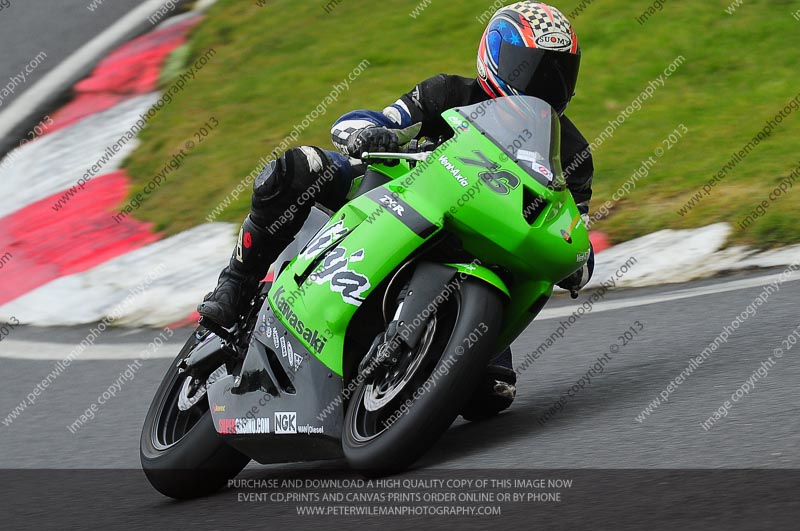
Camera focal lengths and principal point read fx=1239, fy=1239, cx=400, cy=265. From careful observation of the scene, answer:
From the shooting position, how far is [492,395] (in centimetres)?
482

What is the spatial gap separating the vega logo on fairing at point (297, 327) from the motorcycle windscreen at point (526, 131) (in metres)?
0.88

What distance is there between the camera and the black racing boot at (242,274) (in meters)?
4.70

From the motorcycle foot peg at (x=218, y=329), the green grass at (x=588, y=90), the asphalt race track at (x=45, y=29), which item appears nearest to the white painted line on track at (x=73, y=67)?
the asphalt race track at (x=45, y=29)

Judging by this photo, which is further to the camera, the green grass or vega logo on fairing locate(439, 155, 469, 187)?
the green grass

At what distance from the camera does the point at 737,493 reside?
326cm

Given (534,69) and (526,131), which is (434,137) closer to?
(534,69)

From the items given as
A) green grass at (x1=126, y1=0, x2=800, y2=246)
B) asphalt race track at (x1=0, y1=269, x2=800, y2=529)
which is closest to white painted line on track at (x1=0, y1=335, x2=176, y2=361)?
asphalt race track at (x1=0, y1=269, x2=800, y2=529)

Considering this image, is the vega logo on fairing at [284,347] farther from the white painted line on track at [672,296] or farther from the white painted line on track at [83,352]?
the white painted line on track at [83,352]

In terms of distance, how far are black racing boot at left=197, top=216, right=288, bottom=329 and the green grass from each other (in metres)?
3.32

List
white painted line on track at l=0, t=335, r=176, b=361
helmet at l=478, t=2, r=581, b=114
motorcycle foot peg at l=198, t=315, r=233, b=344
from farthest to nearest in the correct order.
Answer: white painted line on track at l=0, t=335, r=176, b=361
motorcycle foot peg at l=198, t=315, r=233, b=344
helmet at l=478, t=2, r=581, b=114

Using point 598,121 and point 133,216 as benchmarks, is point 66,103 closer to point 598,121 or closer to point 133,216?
point 133,216

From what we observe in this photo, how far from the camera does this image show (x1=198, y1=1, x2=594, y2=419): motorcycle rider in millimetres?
4332

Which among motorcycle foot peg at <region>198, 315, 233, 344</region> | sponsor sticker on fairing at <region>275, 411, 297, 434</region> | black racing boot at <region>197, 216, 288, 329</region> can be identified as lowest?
sponsor sticker on fairing at <region>275, 411, 297, 434</region>

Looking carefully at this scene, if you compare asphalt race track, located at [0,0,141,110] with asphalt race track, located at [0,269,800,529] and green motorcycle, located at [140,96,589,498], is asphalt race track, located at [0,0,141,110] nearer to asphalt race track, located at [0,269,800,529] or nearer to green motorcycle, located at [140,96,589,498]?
asphalt race track, located at [0,269,800,529]
